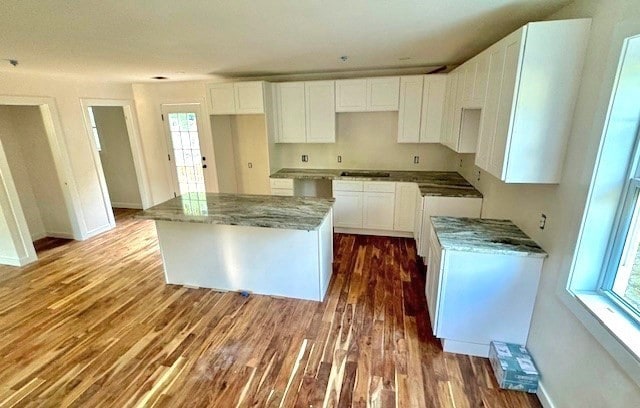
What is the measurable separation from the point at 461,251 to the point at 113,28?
291 centimetres

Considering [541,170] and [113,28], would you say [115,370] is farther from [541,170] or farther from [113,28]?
[541,170]

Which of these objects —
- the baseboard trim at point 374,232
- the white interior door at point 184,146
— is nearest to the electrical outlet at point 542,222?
the baseboard trim at point 374,232

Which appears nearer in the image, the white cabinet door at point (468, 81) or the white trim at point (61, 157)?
the white cabinet door at point (468, 81)

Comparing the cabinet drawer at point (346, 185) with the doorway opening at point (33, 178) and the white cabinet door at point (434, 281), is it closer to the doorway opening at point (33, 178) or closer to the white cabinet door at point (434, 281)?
the white cabinet door at point (434, 281)

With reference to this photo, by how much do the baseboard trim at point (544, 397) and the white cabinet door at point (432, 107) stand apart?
303cm

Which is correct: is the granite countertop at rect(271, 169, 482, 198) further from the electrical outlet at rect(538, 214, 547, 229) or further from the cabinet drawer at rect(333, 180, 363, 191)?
the electrical outlet at rect(538, 214, 547, 229)

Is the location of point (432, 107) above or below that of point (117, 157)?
above

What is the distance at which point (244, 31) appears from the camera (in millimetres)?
2201

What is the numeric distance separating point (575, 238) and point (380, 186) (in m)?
2.68

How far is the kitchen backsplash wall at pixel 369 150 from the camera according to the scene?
4.51 meters

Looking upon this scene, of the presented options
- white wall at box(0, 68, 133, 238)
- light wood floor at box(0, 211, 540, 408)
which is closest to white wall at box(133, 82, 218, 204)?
white wall at box(0, 68, 133, 238)

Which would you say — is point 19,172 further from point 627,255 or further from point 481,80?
point 627,255

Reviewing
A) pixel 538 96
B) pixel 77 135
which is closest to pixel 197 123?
pixel 77 135

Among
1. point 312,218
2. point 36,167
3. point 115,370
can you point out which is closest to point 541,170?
point 312,218
